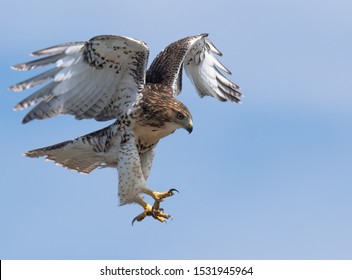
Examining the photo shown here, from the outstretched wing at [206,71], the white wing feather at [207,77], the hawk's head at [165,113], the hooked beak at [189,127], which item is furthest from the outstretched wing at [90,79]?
the white wing feather at [207,77]

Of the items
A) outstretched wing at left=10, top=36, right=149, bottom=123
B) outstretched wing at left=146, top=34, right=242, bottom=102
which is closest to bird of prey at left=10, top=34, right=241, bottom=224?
outstretched wing at left=10, top=36, right=149, bottom=123

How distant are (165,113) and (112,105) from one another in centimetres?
102

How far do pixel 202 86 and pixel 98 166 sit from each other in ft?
10.2

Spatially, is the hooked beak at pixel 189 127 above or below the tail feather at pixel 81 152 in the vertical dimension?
below

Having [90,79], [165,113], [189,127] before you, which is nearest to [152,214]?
[189,127]

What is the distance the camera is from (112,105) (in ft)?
56.2

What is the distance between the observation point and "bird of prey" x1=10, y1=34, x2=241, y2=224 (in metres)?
16.4

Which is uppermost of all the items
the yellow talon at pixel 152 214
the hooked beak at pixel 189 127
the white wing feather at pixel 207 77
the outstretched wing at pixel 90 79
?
the white wing feather at pixel 207 77

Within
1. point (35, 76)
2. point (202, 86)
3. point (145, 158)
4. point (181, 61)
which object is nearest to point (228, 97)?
point (202, 86)

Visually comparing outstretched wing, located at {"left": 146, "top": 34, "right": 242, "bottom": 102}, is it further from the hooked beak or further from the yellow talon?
the yellow talon

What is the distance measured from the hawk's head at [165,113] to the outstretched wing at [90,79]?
305 millimetres

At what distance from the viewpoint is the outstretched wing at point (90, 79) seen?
53.5ft

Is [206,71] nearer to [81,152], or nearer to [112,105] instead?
[112,105]

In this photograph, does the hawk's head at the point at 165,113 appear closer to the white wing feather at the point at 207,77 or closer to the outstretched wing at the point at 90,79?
the outstretched wing at the point at 90,79
